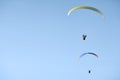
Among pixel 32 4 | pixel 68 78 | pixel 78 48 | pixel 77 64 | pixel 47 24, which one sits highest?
pixel 32 4

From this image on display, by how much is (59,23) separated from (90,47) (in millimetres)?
1347

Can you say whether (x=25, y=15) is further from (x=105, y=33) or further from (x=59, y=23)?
(x=105, y=33)

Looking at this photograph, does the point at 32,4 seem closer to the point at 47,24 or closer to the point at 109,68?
the point at 47,24

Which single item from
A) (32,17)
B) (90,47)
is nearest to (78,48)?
(90,47)

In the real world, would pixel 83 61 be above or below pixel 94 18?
below

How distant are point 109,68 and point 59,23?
237cm

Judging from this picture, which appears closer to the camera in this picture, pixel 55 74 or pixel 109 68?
pixel 55 74

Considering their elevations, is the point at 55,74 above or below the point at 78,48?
below

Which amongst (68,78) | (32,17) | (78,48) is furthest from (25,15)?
(68,78)

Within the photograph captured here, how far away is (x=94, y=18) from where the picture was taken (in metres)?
7.25

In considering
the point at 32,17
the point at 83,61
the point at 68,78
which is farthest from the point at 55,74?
the point at 32,17

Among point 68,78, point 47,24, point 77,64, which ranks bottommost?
point 68,78

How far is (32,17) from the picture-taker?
682 centimetres

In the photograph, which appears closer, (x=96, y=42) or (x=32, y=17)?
(x=32, y=17)
